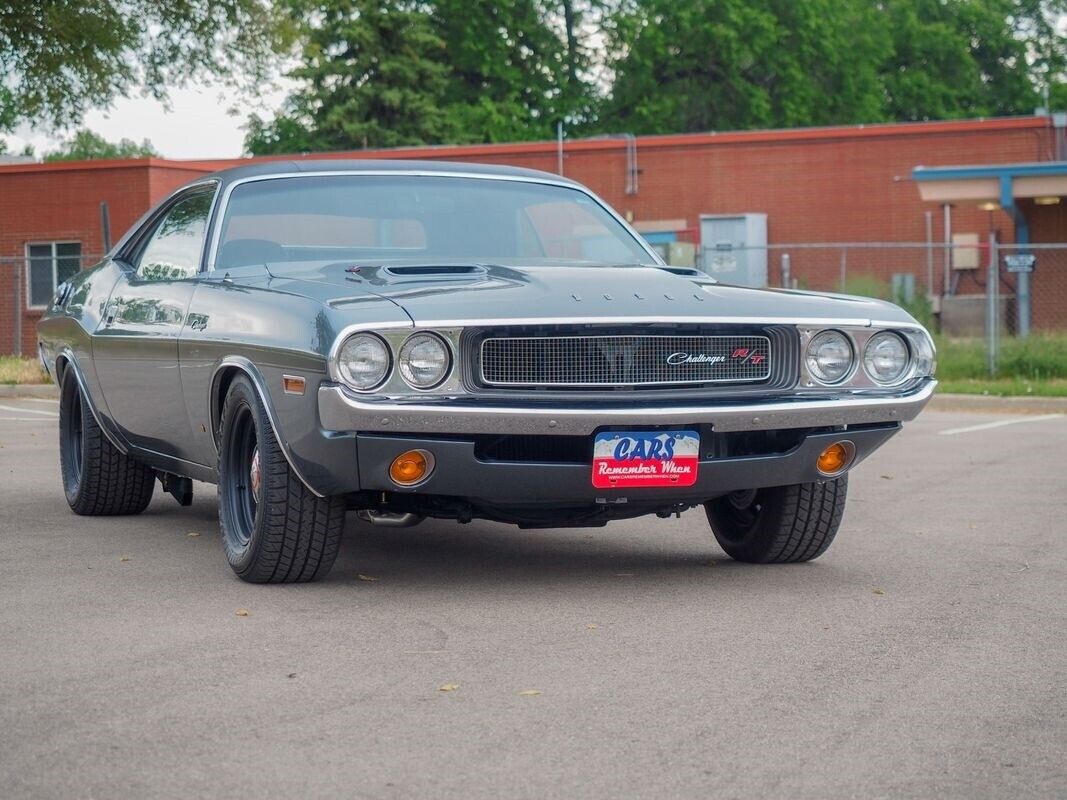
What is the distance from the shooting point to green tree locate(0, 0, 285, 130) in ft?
84.8

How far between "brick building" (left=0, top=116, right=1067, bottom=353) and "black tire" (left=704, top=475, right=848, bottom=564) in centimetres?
2237

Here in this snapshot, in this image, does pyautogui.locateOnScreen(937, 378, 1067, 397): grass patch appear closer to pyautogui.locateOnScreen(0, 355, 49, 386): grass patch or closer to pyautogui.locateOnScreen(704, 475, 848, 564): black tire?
pyautogui.locateOnScreen(0, 355, 49, 386): grass patch

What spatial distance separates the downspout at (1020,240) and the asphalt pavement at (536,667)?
1608 cm

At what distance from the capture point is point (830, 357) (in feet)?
19.8

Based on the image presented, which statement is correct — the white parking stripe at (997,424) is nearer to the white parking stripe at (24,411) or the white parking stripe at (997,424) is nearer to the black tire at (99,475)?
the black tire at (99,475)

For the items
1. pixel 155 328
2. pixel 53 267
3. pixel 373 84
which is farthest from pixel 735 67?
pixel 155 328

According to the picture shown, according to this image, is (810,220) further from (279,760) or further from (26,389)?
(279,760)

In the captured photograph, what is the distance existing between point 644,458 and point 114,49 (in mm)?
22496

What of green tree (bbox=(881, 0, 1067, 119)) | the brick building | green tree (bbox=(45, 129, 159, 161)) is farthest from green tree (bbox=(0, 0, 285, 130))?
green tree (bbox=(45, 129, 159, 161))

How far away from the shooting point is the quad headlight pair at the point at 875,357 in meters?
6.00

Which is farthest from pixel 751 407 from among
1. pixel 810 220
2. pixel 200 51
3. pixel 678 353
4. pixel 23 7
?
pixel 810 220

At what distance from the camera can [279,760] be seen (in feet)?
12.2

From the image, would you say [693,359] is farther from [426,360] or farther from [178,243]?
[178,243]

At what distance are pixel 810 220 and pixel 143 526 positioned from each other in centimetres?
2429
